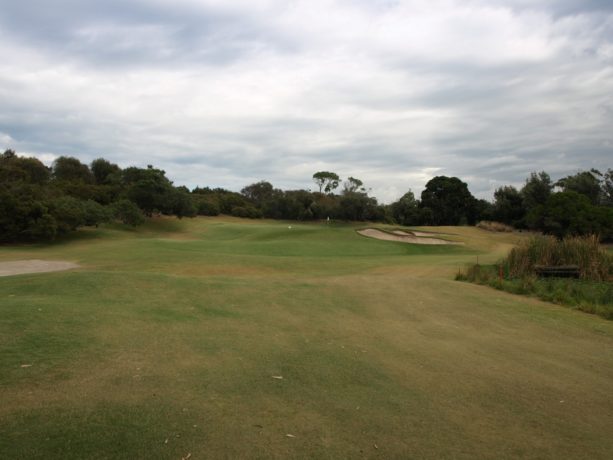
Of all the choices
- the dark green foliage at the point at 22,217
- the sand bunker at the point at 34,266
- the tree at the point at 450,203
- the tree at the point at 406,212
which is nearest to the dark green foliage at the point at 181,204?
the dark green foliage at the point at 22,217

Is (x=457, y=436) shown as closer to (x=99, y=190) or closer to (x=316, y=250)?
(x=316, y=250)

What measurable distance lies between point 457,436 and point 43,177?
85.2 m

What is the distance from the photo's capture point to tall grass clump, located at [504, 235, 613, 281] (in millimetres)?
20953

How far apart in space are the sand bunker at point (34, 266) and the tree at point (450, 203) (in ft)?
193

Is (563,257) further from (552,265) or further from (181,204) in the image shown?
(181,204)

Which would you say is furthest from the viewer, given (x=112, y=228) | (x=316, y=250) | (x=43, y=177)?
(x=43, y=177)

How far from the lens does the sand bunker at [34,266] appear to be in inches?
822

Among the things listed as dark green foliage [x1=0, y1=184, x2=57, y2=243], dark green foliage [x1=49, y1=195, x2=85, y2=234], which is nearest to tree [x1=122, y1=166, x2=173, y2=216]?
dark green foliage [x1=49, y1=195, x2=85, y2=234]

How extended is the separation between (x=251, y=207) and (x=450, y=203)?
3560cm

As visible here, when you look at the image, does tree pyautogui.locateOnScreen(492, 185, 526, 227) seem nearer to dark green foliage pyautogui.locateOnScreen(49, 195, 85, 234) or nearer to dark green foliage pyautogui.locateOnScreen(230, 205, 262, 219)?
dark green foliage pyautogui.locateOnScreen(230, 205, 262, 219)

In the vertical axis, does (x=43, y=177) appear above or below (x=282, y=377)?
above

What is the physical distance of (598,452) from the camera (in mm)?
4871

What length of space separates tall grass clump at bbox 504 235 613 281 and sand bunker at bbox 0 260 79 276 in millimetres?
22542

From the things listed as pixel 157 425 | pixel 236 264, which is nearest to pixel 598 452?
pixel 157 425
